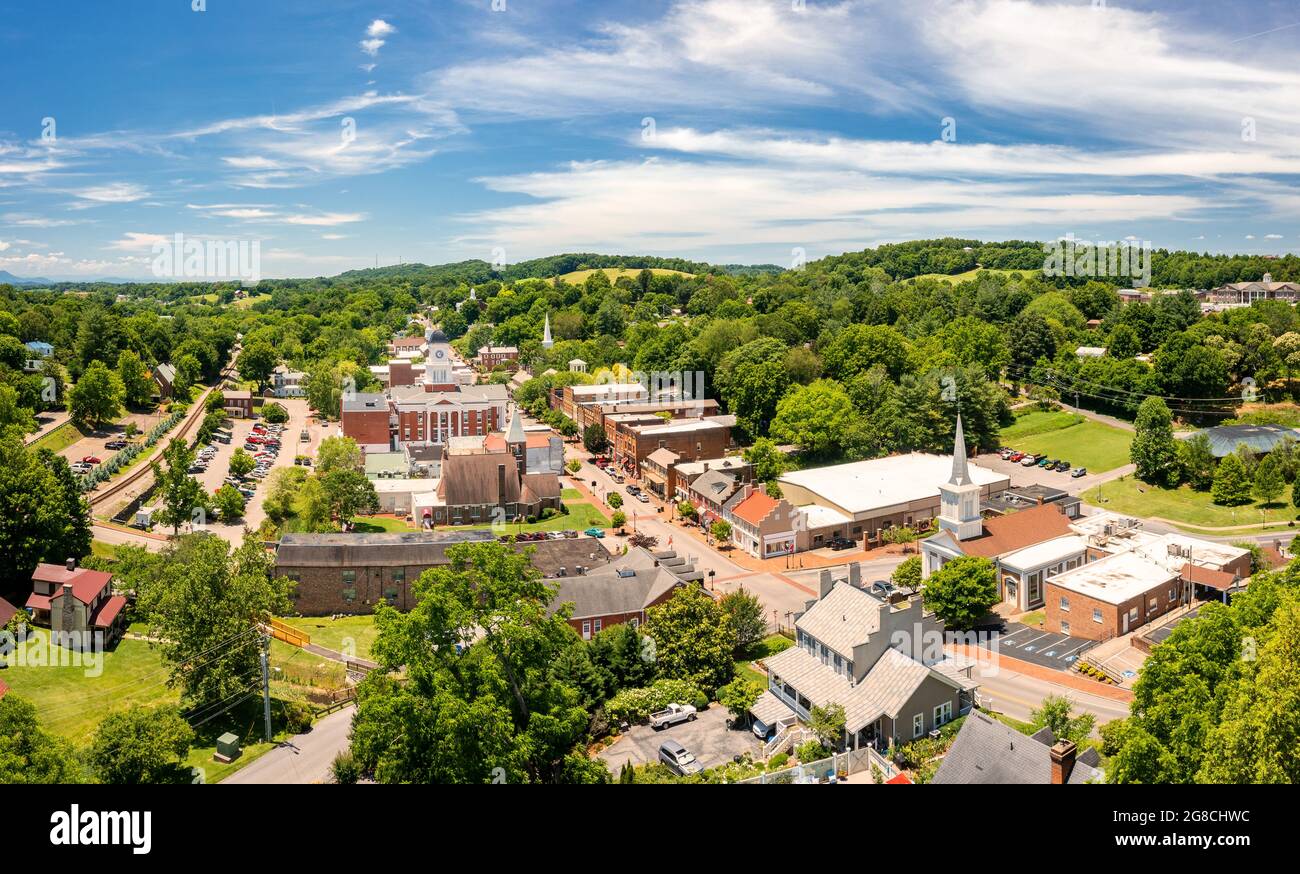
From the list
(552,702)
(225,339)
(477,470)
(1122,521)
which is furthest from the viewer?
(225,339)

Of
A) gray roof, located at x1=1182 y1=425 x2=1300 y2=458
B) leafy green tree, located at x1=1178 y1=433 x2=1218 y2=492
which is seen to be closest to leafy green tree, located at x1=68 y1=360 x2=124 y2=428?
leafy green tree, located at x1=1178 y1=433 x2=1218 y2=492

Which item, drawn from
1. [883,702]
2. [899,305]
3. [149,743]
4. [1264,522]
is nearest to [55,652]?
[149,743]

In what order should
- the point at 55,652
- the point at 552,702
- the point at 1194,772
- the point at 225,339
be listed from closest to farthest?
the point at 1194,772 < the point at 552,702 < the point at 55,652 < the point at 225,339

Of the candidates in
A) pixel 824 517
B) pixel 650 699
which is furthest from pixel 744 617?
pixel 824 517

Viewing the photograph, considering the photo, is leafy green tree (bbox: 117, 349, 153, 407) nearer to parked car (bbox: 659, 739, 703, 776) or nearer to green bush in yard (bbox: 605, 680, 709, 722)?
green bush in yard (bbox: 605, 680, 709, 722)

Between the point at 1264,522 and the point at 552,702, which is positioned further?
the point at 1264,522
